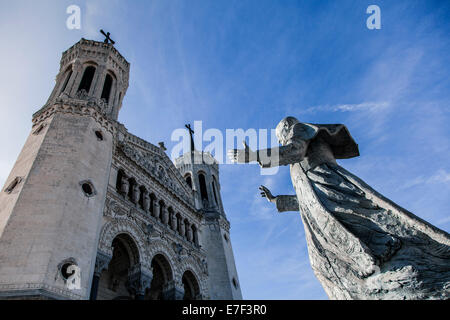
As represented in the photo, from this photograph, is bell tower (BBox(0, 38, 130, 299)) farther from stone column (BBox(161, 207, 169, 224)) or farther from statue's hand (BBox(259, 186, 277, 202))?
statue's hand (BBox(259, 186, 277, 202))

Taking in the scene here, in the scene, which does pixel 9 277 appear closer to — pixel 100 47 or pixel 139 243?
pixel 139 243

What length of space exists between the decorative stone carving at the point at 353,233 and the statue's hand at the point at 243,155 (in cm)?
1

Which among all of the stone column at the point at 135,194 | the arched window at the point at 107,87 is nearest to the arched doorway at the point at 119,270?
the stone column at the point at 135,194

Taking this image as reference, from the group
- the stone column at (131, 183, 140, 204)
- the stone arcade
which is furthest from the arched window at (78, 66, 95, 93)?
the stone column at (131, 183, 140, 204)

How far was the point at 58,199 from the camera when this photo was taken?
8633 mm

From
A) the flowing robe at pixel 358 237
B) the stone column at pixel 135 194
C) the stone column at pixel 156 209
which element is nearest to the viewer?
the flowing robe at pixel 358 237

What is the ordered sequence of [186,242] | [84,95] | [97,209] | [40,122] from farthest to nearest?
[186,242] < [84,95] < [40,122] < [97,209]

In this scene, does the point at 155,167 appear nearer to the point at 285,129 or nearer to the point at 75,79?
the point at 75,79

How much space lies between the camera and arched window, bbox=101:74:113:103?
578 inches

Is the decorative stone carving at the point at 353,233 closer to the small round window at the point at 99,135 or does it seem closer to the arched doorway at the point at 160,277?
the small round window at the point at 99,135

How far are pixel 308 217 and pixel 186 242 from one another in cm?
1319

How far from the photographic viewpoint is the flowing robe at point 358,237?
89.6 inches
